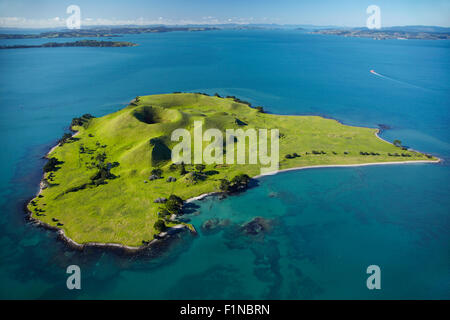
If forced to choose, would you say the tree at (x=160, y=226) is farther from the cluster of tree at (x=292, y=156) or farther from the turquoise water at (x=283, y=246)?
the cluster of tree at (x=292, y=156)

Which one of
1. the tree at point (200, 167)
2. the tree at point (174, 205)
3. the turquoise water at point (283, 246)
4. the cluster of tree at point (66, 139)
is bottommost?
the turquoise water at point (283, 246)

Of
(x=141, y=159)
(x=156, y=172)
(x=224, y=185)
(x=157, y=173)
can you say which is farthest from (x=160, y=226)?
(x=141, y=159)

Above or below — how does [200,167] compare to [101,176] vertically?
above

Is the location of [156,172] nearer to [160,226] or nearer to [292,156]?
[160,226]

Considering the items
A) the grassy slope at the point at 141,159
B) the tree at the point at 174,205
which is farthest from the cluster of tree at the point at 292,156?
the tree at the point at 174,205

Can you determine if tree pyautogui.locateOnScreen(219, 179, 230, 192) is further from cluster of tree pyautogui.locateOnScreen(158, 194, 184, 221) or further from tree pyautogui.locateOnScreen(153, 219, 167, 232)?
tree pyautogui.locateOnScreen(153, 219, 167, 232)

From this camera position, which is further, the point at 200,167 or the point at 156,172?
the point at 200,167

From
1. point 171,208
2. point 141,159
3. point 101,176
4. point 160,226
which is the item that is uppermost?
point 141,159
